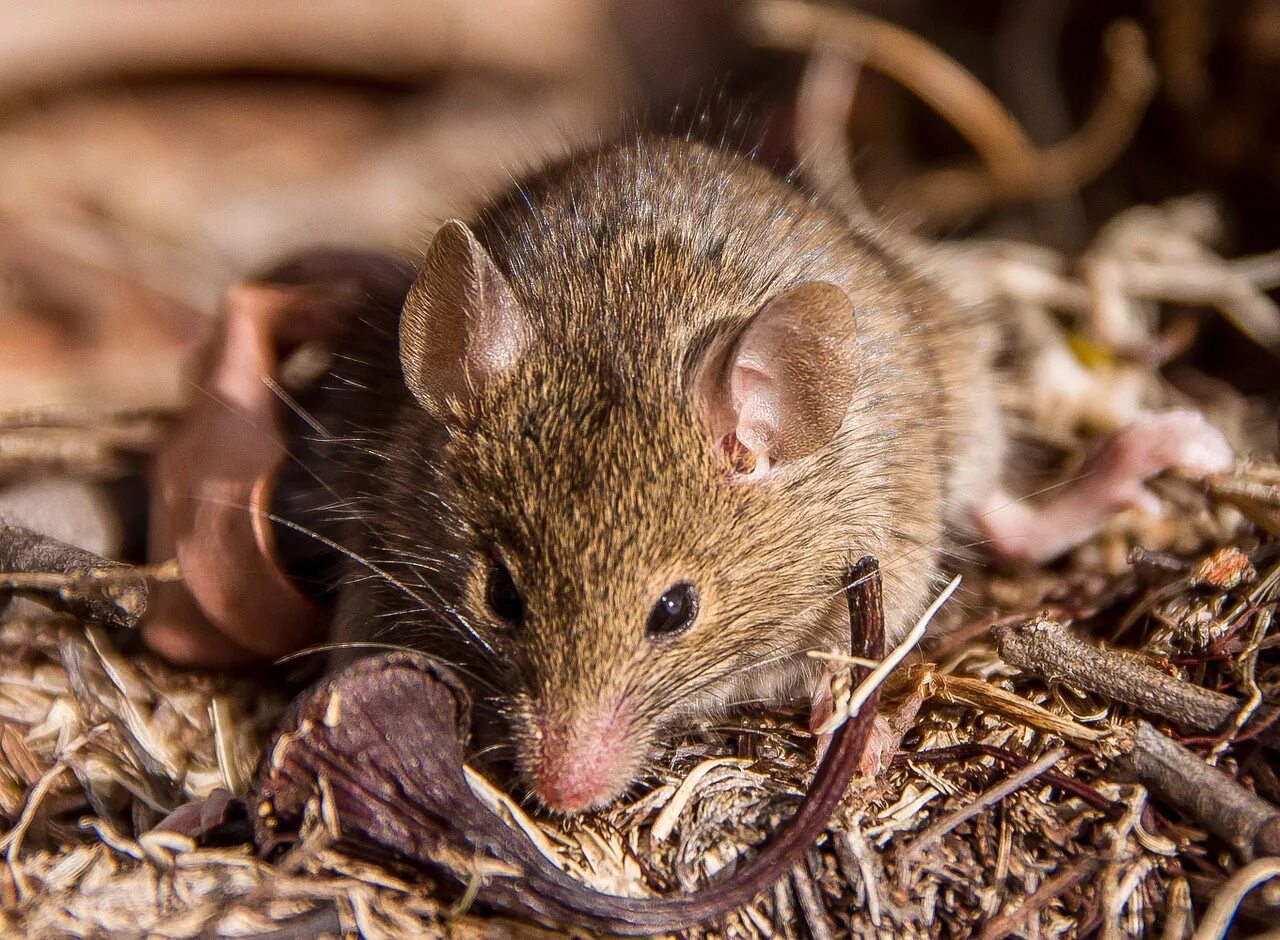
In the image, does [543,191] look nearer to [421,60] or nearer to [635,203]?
[635,203]

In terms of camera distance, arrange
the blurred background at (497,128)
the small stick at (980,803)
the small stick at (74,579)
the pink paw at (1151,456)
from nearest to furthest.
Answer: the small stick at (980,803)
the small stick at (74,579)
the pink paw at (1151,456)
the blurred background at (497,128)

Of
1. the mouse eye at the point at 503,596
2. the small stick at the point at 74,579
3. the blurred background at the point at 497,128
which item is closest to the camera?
the mouse eye at the point at 503,596

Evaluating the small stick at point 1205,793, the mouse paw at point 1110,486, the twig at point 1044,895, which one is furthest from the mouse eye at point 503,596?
the mouse paw at point 1110,486

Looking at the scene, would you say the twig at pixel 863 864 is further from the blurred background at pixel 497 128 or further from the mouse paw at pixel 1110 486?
the blurred background at pixel 497 128

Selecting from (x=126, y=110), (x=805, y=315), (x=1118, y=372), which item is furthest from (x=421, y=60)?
(x=805, y=315)

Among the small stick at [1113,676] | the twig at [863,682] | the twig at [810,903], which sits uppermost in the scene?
the small stick at [1113,676]

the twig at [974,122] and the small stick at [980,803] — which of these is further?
the twig at [974,122]

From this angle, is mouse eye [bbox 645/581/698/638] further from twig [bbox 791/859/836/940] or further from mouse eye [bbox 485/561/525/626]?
twig [bbox 791/859/836/940]

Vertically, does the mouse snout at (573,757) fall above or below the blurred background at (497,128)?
below
